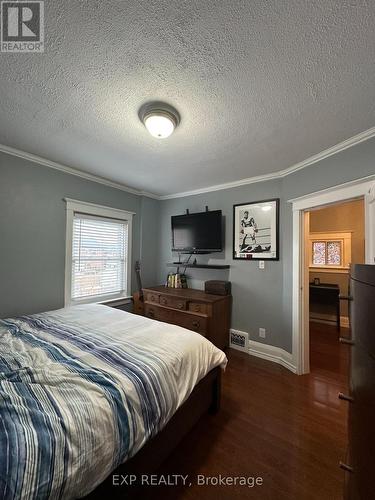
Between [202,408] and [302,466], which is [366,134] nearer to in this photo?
[302,466]

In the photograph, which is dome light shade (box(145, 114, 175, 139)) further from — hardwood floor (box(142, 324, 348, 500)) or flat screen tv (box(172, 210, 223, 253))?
hardwood floor (box(142, 324, 348, 500))

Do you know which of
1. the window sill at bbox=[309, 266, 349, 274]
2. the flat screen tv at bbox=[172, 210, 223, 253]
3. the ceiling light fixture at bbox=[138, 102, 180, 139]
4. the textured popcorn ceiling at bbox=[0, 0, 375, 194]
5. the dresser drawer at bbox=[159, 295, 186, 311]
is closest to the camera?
the textured popcorn ceiling at bbox=[0, 0, 375, 194]

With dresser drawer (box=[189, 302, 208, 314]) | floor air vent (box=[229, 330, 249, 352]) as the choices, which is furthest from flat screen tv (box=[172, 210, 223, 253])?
floor air vent (box=[229, 330, 249, 352])

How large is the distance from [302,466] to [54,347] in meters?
1.88

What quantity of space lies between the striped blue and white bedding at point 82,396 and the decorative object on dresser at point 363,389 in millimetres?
859

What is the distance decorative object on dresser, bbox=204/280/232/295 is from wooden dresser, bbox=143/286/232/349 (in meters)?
0.07

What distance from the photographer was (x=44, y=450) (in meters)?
0.73

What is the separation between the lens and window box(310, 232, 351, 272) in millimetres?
4141

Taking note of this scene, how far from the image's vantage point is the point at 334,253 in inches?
171

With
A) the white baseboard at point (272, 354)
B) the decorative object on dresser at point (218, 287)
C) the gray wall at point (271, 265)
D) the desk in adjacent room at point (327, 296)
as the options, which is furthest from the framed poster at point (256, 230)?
the desk in adjacent room at point (327, 296)

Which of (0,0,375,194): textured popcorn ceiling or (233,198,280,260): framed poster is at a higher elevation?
(0,0,375,194): textured popcorn ceiling

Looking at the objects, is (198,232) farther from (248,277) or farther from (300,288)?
(300,288)

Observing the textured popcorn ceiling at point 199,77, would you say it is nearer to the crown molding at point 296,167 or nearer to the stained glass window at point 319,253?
the crown molding at point 296,167

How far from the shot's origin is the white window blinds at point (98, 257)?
Result: 2.85 meters
